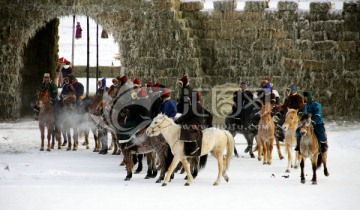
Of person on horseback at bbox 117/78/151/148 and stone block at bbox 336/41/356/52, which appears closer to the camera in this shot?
person on horseback at bbox 117/78/151/148

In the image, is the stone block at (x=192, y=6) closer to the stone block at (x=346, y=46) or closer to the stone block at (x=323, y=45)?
the stone block at (x=323, y=45)

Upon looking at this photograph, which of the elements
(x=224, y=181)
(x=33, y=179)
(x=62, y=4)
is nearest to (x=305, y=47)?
(x=62, y=4)

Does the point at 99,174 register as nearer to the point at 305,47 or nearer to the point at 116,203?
the point at 116,203

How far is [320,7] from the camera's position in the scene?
25438 millimetres

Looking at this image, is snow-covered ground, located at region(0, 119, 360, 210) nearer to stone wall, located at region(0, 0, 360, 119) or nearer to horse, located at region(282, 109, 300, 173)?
horse, located at region(282, 109, 300, 173)

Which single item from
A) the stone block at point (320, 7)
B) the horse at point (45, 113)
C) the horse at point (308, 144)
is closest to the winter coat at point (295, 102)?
the horse at point (308, 144)

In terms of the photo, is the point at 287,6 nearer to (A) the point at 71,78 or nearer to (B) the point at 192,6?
(B) the point at 192,6

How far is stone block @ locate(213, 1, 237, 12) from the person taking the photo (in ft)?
84.1

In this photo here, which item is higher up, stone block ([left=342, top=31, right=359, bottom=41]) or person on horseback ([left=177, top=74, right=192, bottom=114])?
stone block ([left=342, top=31, right=359, bottom=41])

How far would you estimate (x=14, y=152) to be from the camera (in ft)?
63.1

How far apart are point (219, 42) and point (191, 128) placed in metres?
12.3

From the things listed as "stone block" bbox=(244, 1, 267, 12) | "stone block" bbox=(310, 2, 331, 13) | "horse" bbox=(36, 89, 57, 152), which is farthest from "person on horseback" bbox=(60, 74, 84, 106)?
"stone block" bbox=(310, 2, 331, 13)

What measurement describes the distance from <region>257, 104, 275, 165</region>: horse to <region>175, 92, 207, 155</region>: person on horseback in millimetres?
2998

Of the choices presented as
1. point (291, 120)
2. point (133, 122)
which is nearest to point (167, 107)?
point (133, 122)
